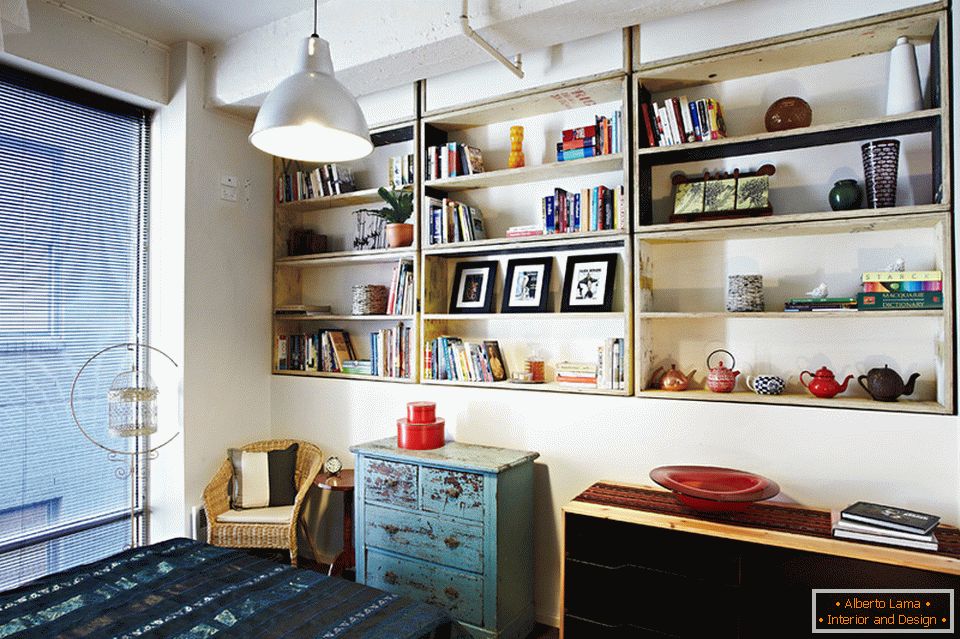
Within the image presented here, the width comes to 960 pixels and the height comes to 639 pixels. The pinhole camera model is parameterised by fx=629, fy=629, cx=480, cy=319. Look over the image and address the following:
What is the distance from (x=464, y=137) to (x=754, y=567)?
2.53 m

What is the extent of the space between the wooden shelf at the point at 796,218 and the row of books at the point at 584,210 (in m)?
0.17

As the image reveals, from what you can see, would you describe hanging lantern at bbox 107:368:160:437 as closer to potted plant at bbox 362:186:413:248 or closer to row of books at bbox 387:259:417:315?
row of books at bbox 387:259:417:315

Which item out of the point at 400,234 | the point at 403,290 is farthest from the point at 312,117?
the point at 403,290

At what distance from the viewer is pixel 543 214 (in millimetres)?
3078

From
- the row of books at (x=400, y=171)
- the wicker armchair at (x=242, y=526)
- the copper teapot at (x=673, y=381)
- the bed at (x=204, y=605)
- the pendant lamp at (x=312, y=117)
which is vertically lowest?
the wicker armchair at (x=242, y=526)

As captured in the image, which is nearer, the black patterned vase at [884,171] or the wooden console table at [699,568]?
the wooden console table at [699,568]

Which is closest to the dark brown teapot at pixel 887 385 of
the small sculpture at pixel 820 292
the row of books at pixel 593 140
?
the small sculpture at pixel 820 292

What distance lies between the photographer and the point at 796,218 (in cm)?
246

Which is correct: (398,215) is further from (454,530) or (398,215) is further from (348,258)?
(454,530)

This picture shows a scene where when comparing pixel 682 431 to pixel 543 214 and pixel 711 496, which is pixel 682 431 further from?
pixel 543 214

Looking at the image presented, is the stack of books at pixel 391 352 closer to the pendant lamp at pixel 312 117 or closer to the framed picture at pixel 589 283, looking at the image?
the framed picture at pixel 589 283

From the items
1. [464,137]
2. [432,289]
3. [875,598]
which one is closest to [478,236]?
[432,289]

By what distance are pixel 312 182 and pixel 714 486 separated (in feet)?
9.24

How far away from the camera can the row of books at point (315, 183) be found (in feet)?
12.4
